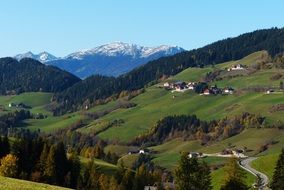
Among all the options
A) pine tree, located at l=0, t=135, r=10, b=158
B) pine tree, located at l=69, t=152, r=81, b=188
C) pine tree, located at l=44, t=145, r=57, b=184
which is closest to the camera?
pine tree, located at l=44, t=145, r=57, b=184

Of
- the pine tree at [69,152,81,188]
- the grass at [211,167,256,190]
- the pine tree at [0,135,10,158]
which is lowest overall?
the grass at [211,167,256,190]

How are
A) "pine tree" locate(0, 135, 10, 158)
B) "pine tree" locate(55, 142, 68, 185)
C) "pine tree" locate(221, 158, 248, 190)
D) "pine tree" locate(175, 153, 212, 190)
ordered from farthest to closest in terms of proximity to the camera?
"pine tree" locate(0, 135, 10, 158) → "pine tree" locate(55, 142, 68, 185) → "pine tree" locate(221, 158, 248, 190) → "pine tree" locate(175, 153, 212, 190)

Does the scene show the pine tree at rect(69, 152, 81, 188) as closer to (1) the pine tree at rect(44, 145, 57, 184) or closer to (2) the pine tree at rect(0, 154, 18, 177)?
(1) the pine tree at rect(44, 145, 57, 184)

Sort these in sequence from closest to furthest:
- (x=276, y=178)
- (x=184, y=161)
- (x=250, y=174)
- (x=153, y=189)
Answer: (x=184, y=161) → (x=276, y=178) → (x=153, y=189) → (x=250, y=174)

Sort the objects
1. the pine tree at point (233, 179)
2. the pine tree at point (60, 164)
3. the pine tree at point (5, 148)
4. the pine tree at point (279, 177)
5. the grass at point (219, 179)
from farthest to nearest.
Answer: the grass at point (219, 179), the pine tree at point (5, 148), the pine tree at point (60, 164), the pine tree at point (233, 179), the pine tree at point (279, 177)

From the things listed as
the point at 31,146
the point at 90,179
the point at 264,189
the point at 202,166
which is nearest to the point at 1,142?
the point at 31,146

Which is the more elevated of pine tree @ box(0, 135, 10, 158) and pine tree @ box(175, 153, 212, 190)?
pine tree @ box(0, 135, 10, 158)

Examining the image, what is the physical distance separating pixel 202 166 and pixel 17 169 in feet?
151

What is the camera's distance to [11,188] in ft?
146

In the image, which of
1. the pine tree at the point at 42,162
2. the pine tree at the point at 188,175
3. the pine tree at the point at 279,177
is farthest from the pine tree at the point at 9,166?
the pine tree at the point at 279,177

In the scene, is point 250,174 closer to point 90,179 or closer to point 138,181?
point 138,181

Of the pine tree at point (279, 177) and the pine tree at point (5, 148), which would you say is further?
the pine tree at point (5, 148)

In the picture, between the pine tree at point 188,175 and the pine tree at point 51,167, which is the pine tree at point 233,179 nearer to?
the pine tree at point 188,175

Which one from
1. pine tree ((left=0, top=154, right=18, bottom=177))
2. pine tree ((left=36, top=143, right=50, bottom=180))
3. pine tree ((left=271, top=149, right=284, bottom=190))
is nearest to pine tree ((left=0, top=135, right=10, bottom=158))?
pine tree ((left=0, top=154, right=18, bottom=177))
